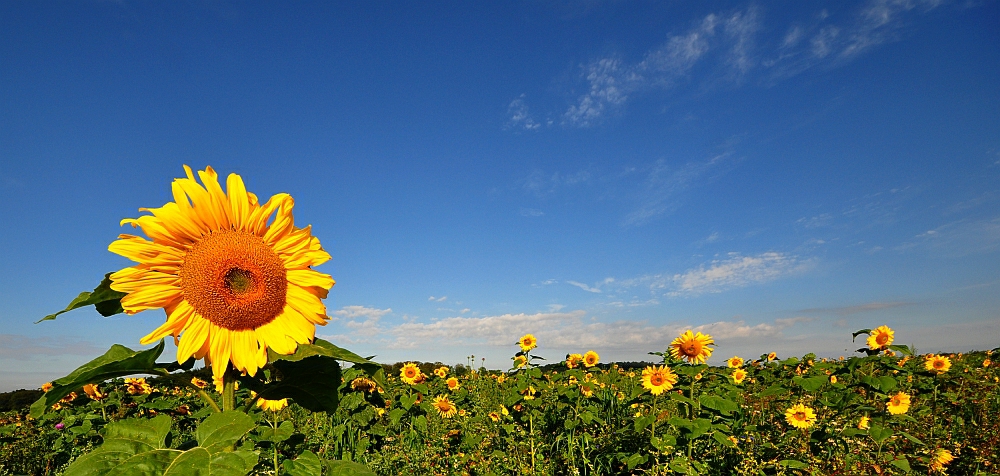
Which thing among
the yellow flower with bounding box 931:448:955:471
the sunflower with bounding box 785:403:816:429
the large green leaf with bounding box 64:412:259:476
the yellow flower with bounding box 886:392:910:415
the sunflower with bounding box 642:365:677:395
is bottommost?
the yellow flower with bounding box 931:448:955:471

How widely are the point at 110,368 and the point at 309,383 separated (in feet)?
1.74

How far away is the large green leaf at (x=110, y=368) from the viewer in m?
1.45

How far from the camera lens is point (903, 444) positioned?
6.48m

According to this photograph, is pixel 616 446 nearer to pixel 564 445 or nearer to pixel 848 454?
pixel 564 445

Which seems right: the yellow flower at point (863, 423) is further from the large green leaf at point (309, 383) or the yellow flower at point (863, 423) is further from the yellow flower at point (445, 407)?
the large green leaf at point (309, 383)

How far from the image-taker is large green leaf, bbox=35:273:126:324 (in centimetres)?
157

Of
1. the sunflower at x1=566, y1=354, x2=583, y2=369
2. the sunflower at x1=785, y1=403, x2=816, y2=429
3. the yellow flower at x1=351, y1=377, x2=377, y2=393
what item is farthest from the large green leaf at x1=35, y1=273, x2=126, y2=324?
the sunflower at x1=785, y1=403, x2=816, y2=429

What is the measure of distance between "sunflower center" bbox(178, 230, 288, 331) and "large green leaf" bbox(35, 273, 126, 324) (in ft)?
0.62

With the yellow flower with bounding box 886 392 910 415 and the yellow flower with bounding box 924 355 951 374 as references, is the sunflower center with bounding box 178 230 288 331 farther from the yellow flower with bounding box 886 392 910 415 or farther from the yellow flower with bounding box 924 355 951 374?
the yellow flower with bounding box 924 355 951 374

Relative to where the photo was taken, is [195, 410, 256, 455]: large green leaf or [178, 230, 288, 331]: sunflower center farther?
[178, 230, 288, 331]: sunflower center

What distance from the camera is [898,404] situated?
656 centimetres

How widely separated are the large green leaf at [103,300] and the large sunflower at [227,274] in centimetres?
6

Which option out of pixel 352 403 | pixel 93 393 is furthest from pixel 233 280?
pixel 93 393

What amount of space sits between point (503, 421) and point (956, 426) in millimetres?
6241
